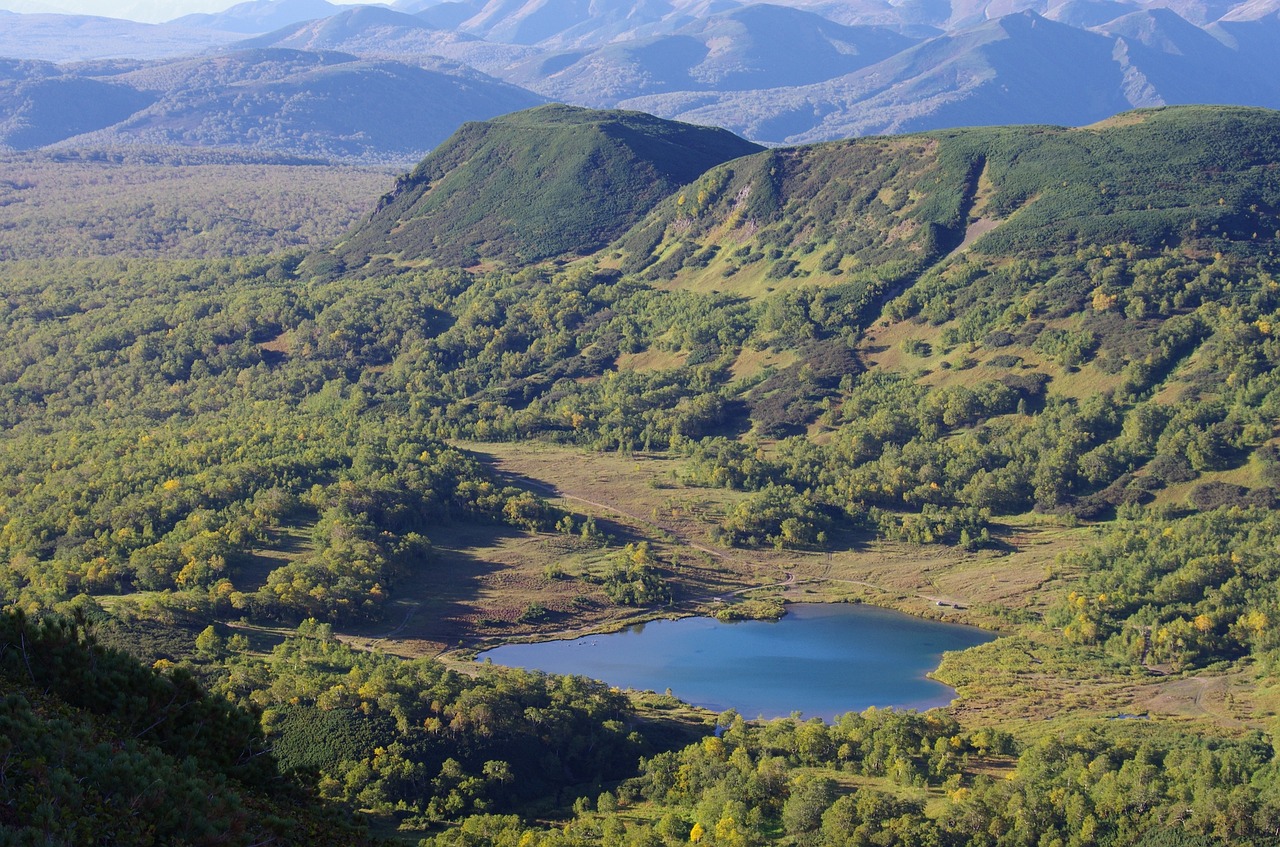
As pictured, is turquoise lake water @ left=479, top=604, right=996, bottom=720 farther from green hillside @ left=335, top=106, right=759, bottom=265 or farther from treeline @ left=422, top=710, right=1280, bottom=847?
green hillside @ left=335, top=106, right=759, bottom=265

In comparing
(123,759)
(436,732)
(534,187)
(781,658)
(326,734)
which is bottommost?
(781,658)

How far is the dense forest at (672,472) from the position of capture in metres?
53.8

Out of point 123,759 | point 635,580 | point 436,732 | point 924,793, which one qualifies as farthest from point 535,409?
point 123,759

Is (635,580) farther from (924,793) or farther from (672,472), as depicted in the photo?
(924,793)

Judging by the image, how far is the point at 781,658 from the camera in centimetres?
7750

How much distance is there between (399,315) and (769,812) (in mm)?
96371

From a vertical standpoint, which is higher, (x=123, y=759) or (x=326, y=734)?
(x=123, y=759)

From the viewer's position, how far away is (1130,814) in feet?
170

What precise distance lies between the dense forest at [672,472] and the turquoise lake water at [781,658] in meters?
3.38

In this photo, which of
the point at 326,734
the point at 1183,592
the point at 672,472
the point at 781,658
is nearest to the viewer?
the point at 326,734

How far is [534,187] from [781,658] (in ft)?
364

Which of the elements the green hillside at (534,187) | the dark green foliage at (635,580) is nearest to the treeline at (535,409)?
the dark green foliage at (635,580)

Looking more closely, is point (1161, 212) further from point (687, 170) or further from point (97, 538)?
point (97, 538)

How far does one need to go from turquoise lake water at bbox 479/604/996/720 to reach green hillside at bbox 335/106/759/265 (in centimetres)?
8739
